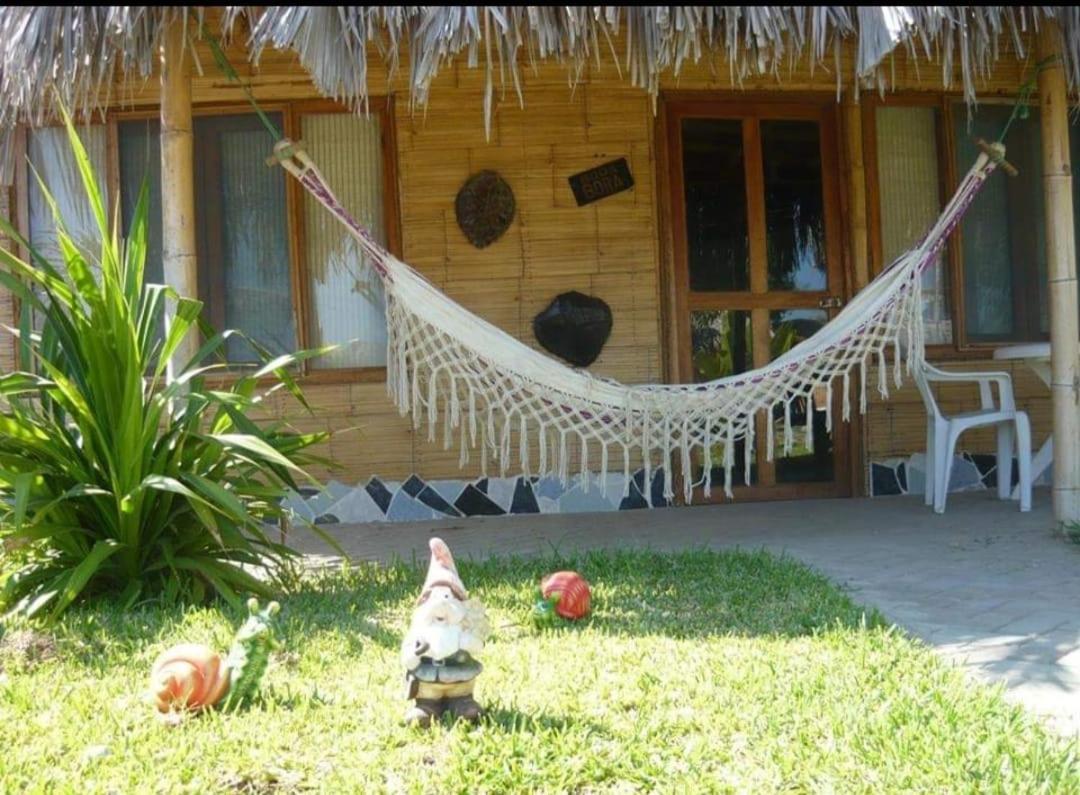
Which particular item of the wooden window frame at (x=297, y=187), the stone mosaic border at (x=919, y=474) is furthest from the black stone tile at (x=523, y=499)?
the stone mosaic border at (x=919, y=474)

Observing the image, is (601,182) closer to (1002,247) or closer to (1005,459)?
(1002,247)

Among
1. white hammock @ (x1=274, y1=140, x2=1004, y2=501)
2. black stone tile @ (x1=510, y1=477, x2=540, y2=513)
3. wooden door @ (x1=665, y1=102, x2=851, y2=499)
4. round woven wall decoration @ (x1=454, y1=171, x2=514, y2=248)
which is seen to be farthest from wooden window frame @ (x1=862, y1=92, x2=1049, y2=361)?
black stone tile @ (x1=510, y1=477, x2=540, y2=513)

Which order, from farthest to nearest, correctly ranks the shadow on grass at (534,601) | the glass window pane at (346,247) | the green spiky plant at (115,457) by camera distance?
the glass window pane at (346,247)
the green spiky plant at (115,457)
the shadow on grass at (534,601)

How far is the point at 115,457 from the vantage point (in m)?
2.96

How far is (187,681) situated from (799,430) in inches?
147

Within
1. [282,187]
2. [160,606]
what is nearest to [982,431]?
[282,187]

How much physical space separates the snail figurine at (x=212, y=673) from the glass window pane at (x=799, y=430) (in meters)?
3.49

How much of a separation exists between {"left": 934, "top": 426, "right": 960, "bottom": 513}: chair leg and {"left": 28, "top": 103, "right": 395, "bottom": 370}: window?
8.56 ft

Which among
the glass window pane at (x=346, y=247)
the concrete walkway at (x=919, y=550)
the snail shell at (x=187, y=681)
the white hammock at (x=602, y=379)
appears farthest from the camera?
the glass window pane at (x=346, y=247)

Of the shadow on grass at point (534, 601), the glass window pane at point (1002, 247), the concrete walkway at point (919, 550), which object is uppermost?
the glass window pane at point (1002, 247)

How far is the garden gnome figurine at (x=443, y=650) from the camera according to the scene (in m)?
1.93

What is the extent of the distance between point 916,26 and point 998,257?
242 cm

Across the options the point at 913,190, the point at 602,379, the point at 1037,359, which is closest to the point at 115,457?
the point at 602,379

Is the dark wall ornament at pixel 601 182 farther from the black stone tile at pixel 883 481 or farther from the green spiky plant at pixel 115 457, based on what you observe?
the green spiky plant at pixel 115 457
